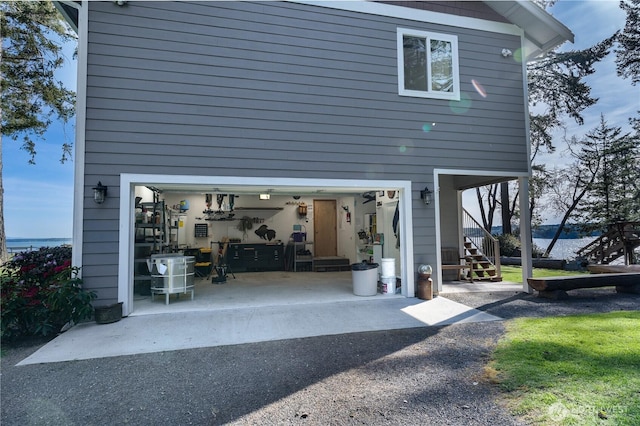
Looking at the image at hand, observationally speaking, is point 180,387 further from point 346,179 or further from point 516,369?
point 346,179

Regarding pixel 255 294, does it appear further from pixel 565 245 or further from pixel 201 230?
pixel 565 245

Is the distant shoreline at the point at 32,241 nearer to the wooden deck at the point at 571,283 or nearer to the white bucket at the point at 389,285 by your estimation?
the white bucket at the point at 389,285

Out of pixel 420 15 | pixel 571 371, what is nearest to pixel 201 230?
pixel 420 15

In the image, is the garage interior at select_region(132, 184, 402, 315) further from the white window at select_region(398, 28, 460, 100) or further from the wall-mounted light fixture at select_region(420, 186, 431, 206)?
the white window at select_region(398, 28, 460, 100)

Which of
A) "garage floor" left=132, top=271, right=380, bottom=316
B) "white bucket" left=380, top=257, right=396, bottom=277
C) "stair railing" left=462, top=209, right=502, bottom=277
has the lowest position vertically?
"garage floor" left=132, top=271, right=380, bottom=316

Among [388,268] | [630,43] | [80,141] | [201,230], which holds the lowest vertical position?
[388,268]

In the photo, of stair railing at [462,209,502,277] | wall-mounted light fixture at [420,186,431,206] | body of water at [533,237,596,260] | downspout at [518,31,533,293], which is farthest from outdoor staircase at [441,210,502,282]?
body of water at [533,237,596,260]

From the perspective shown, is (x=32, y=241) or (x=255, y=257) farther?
(x=255, y=257)

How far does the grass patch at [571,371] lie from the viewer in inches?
87.0

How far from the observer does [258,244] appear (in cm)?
959

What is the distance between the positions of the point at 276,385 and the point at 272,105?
4.34 meters

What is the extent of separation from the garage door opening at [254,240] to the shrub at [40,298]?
60cm

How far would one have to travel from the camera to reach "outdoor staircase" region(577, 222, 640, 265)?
8.88 m

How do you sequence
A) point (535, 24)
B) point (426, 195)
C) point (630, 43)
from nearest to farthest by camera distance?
1. point (426, 195)
2. point (535, 24)
3. point (630, 43)
